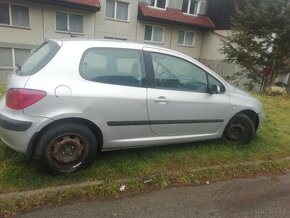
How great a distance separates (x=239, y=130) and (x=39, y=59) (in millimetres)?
3215

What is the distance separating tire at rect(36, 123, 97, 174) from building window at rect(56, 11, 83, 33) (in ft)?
61.9

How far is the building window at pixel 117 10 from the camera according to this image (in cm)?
2239

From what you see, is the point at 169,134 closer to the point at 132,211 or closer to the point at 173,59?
the point at 173,59

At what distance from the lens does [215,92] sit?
13.6 ft

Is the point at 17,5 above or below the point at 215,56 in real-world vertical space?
above

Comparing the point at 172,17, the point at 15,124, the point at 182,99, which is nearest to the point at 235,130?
the point at 182,99

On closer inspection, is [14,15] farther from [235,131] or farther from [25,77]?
[235,131]

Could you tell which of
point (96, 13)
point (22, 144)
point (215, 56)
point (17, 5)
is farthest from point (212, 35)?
point (22, 144)

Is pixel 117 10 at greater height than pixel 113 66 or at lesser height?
greater

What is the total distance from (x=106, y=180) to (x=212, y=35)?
2679 cm

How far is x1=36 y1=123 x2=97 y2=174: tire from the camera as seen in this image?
3.12 m

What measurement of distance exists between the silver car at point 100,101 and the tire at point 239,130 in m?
0.44

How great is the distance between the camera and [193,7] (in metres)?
27.5

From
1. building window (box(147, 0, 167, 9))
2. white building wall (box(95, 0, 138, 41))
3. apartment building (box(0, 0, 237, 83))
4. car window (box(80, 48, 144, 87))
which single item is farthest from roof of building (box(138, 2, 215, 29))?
car window (box(80, 48, 144, 87))
